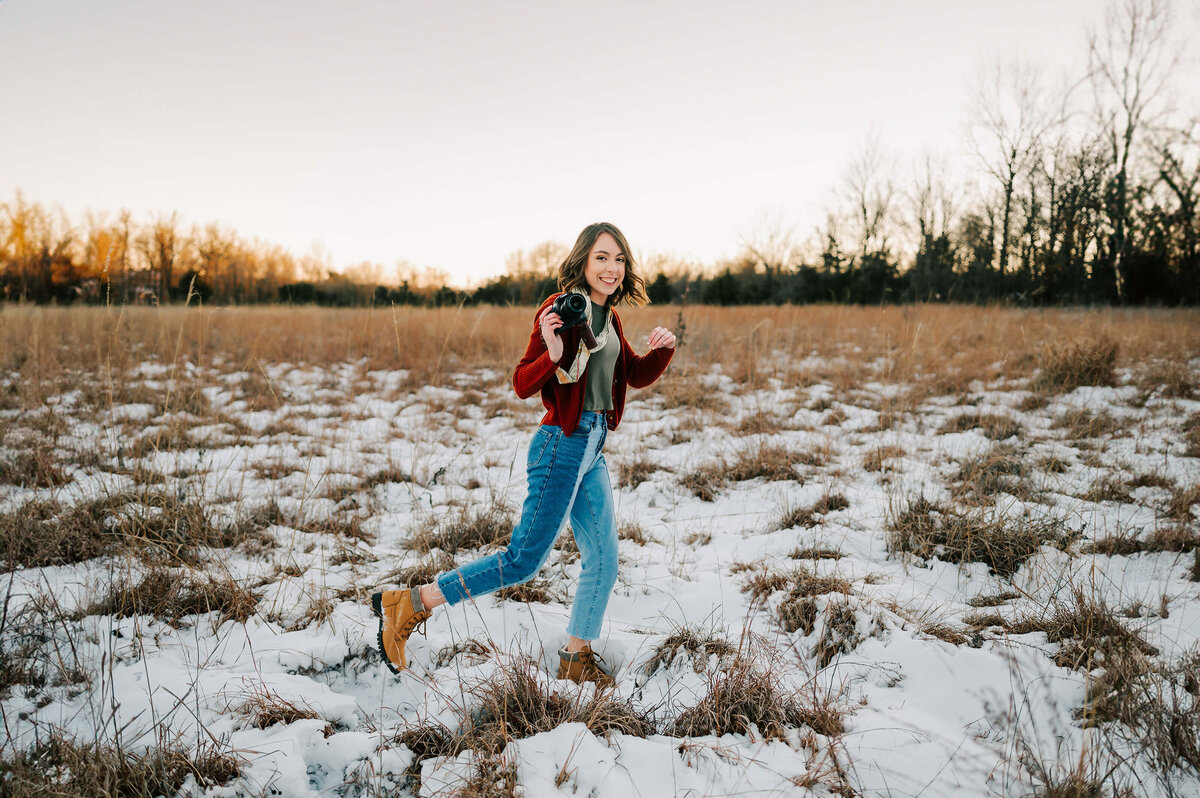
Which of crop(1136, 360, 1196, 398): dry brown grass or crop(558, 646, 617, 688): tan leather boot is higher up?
crop(1136, 360, 1196, 398): dry brown grass

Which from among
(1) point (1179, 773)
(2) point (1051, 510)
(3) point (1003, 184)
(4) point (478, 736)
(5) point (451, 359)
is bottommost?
(4) point (478, 736)

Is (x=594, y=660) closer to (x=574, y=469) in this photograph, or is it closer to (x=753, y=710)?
(x=753, y=710)

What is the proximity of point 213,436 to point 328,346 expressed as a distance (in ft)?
13.4

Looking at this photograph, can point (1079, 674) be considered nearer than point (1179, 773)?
No

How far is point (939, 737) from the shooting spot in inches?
61.8

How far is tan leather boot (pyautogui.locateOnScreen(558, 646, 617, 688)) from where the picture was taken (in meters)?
1.86

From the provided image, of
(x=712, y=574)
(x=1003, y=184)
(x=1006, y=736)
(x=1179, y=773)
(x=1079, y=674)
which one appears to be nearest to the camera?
(x=1179, y=773)

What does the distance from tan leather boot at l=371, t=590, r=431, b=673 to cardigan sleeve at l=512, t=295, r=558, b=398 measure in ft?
2.81

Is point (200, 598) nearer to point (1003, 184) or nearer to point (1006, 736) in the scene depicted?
point (1006, 736)

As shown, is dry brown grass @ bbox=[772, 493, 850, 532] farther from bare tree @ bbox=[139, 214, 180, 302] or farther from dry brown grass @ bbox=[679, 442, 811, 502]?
bare tree @ bbox=[139, 214, 180, 302]

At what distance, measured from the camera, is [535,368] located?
5.51ft

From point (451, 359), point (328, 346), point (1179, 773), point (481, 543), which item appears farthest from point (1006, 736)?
point (328, 346)

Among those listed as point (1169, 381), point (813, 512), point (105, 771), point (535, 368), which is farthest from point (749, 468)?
point (1169, 381)

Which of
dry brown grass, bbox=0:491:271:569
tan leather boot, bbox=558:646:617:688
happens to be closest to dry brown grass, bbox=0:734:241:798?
tan leather boot, bbox=558:646:617:688
